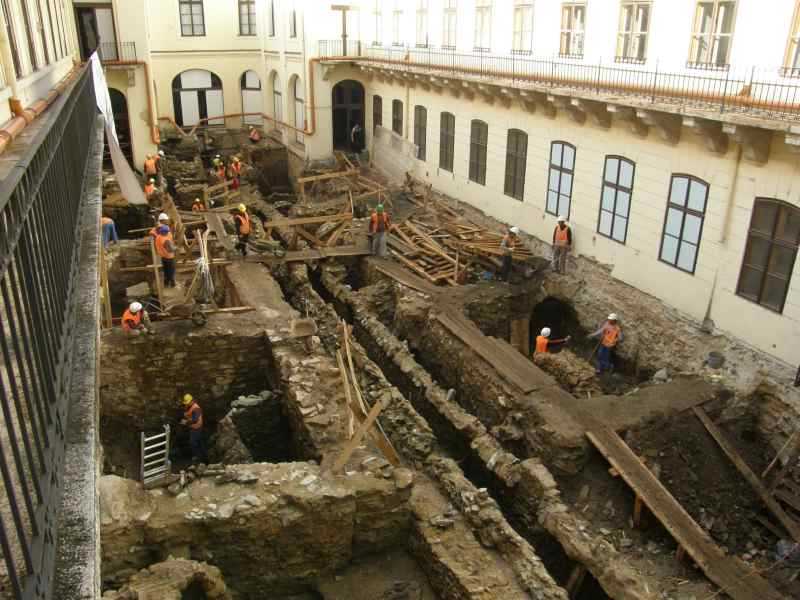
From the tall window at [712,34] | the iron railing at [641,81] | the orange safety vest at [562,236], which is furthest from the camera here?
the orange safety vest at [562,236]

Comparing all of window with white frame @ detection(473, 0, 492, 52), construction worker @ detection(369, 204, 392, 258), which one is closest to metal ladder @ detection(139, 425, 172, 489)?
construction worker @ detection(369, 204, 392, 258)

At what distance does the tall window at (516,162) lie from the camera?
733 inches

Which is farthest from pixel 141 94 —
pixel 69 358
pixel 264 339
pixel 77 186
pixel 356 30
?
pixel 69 358

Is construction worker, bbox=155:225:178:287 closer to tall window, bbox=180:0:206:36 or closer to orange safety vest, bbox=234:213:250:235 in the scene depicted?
orange safety vest, bbox=234:213:250:235

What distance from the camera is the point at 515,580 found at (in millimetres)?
8648

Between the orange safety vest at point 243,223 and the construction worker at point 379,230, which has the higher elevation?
the orange safety vest at point 243,223

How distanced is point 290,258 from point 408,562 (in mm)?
10558

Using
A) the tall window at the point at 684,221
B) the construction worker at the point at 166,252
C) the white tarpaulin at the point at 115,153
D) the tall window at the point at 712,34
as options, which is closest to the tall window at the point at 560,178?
the tall window at the point at 684,221

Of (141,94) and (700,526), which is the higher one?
→ (141,94)

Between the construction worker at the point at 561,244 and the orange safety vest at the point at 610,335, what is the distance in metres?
2.91

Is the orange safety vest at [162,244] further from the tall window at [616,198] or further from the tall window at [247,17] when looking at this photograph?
the tall window at [247,17]

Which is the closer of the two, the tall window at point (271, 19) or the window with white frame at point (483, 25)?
the window with white frame at point (483, 25)

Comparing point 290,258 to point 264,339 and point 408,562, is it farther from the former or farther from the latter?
point 408,562

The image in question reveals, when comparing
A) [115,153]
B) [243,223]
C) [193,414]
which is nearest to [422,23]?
[243,223]
